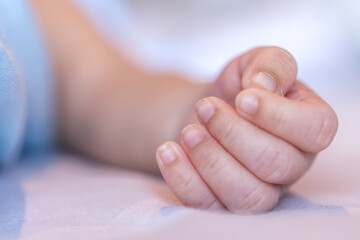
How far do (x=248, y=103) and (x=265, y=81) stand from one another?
0.13ft

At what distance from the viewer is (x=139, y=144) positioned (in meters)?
0.57

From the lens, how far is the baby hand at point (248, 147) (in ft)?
1.10

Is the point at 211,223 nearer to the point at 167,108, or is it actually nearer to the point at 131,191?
the point at 131,191

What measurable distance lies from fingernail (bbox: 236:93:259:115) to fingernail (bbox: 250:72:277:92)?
31 mm

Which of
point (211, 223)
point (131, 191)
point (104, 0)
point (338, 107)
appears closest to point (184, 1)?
point (104, 0)

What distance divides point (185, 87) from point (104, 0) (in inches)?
15.8

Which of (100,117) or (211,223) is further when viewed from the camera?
(100,117)

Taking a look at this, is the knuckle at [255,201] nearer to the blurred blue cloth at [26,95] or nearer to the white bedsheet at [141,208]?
the white bedsheet at [141,208]

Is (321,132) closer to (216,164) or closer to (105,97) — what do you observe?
(216,164)

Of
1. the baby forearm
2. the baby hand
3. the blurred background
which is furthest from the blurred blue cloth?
the blurred background

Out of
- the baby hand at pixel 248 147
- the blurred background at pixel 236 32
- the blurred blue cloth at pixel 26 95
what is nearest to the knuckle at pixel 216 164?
the baby hand at pixel 248 147

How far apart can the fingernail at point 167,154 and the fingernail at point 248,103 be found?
0.23 feet

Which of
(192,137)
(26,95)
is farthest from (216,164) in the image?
(26,95)

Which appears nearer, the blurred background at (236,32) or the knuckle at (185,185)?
the knuckle at (185,185)
